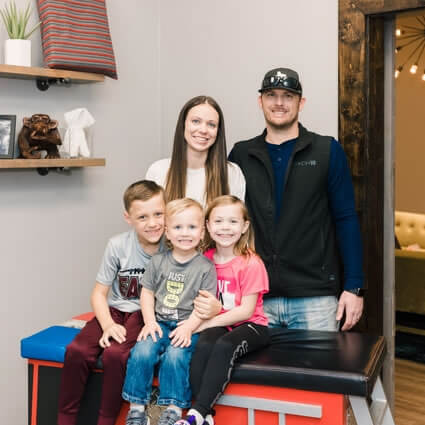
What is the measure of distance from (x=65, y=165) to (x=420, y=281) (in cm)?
338

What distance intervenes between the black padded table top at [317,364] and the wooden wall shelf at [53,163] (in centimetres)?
130

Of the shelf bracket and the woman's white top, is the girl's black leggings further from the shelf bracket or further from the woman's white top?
the shelf bracket

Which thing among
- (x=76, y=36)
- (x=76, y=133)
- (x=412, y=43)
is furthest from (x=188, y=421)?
(x=412, y=43)

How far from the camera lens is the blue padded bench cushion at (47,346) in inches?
80.6

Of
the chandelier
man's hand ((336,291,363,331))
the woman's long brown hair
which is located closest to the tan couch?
the chandelier

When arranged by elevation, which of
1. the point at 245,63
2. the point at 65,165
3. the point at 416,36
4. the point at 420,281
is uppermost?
the point at 416,36

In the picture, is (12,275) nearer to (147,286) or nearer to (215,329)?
(147,286)

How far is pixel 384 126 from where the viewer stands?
9.67ft

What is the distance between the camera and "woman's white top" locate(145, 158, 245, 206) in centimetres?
227

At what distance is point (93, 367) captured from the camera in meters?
1.99

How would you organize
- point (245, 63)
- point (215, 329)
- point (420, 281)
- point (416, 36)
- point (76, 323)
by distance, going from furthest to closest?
point (416, 36), point (420, 281), point (245, 63), point (76, 323), point (215, 329)

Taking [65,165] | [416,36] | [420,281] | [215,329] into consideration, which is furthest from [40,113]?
[416,36]

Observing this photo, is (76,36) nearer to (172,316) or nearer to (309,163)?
(309,163)

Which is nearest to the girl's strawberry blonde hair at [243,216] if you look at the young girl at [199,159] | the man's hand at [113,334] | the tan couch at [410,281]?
the young girl at [199,159]
